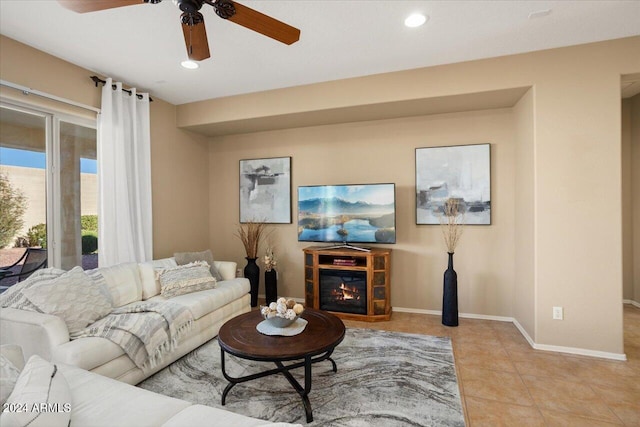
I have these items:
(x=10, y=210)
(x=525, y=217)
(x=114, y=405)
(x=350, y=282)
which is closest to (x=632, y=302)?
(x=525, y=217)

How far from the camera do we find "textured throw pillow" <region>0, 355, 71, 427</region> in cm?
102

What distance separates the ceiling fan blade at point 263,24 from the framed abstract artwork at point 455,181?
97.6 inches

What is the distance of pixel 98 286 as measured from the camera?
2742 millimetres

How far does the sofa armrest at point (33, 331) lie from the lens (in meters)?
2.06

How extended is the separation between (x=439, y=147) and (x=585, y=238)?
1729 mm

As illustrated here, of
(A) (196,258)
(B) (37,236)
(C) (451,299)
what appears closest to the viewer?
(B) (37,236)

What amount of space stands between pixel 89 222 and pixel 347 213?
9.59 ft

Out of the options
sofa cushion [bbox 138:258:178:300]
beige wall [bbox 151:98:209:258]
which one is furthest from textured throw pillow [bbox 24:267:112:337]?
beige wall [bbox 151:98:209:258]

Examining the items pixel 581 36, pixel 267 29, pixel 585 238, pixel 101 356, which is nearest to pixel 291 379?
pixel 101 356

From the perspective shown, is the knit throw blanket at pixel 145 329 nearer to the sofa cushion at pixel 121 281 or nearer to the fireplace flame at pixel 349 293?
the sofa cushion at pixel 121 281

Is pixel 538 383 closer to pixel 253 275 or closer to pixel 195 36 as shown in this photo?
pixel 253 275

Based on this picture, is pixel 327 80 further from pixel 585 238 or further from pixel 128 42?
pixel 585 238

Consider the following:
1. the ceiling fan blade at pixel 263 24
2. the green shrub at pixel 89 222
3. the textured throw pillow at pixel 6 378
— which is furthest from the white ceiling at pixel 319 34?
the textured throw pillow at pixel 6 378

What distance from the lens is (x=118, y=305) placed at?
2877 millimetres
